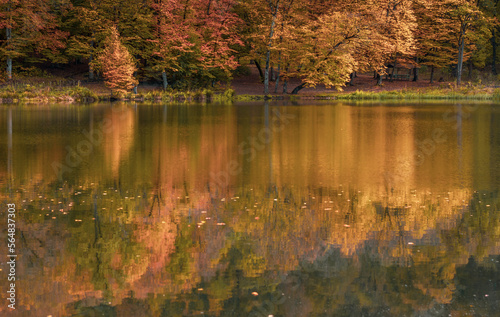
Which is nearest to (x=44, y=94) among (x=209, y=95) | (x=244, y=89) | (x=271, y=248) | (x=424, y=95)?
(x=209, y=95)

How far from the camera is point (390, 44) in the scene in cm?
5488

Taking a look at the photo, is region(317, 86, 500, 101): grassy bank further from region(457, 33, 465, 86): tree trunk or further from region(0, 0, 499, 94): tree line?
region(457, 33, 465, 86): tree trunk

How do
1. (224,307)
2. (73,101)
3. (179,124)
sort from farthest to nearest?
(73,101), (179,124), (224,307)

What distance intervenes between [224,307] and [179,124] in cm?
2185

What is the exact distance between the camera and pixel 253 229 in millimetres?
8656

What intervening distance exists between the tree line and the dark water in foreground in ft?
113

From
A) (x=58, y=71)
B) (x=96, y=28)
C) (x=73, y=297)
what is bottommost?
(x=73, y=297)

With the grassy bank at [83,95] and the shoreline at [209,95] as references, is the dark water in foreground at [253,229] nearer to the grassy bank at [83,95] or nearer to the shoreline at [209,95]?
the grassy bank at [83,95]

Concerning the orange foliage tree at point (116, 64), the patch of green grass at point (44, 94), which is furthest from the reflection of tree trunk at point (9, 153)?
the orange foliage tree at point (116, 64)

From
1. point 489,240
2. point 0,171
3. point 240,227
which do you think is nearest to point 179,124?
point 0,171

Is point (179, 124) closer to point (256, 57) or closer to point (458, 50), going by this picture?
point (256, 57)

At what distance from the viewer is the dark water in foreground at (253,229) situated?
5.96 meters

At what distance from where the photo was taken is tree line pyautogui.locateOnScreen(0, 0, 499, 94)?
51.7 metres

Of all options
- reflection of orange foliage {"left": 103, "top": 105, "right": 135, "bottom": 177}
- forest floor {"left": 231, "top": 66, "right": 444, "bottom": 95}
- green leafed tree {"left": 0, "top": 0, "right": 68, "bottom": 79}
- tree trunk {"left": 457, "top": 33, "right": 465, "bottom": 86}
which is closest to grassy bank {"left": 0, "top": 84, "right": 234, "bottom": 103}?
forest floor {"left": 231, "top": 66, "right": 444, "bottom": 95}
